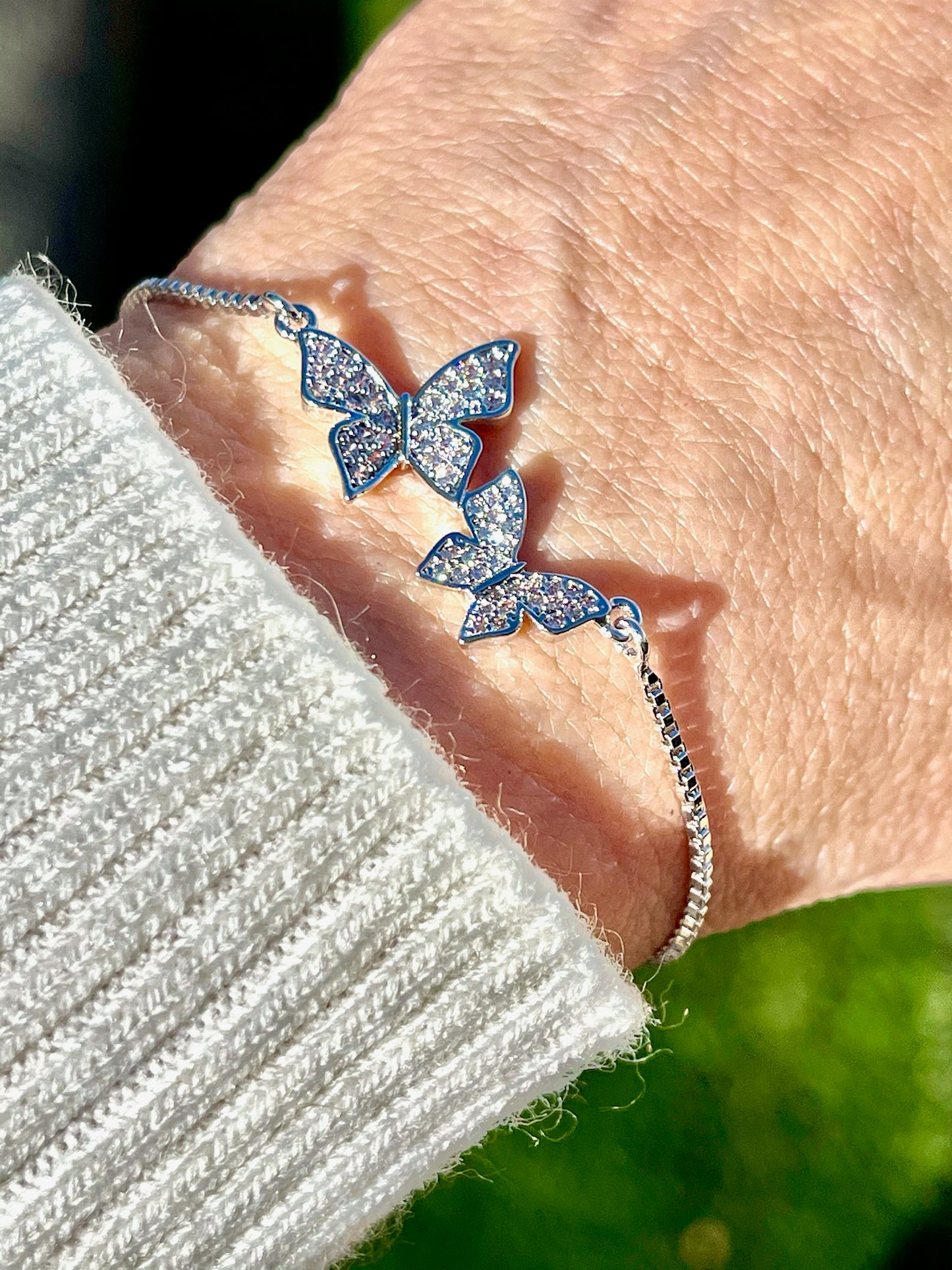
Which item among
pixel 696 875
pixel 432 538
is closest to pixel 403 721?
pixel 432 538

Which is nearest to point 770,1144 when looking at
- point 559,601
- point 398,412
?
point 559,601

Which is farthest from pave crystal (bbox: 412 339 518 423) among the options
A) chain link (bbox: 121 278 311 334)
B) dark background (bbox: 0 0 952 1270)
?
dark background (bbox: 0 0 952 1270)

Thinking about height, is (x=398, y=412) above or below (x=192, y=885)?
above

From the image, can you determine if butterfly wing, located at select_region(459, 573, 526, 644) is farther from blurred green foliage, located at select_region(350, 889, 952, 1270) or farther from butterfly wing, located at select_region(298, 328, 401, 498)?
blurred green foliage, located at select_region(350, 889, 952, 1270)

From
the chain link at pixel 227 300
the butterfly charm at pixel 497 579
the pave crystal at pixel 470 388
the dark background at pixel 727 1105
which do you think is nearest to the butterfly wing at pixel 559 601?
the butterfly charm at pixel 497 579

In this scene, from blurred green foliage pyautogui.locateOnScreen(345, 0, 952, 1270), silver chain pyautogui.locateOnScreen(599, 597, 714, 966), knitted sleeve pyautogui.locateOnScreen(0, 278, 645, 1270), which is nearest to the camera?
knitted sleeve pyautogui.locateOnScreen(0, 278, 645, 1270)

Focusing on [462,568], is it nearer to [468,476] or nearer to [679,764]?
[468,476]

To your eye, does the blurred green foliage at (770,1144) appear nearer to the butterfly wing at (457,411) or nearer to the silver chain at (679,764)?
the silver chain at (679,764)
